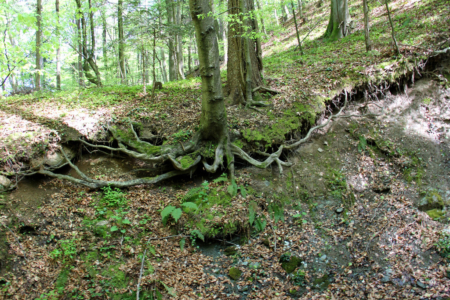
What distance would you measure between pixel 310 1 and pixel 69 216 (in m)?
27.1

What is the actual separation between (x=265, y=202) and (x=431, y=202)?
12.6 ft

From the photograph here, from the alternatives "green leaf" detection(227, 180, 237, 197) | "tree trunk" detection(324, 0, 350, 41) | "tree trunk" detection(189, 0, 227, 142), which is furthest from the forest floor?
"tree trunk" detection(324, 0, 350, 41)

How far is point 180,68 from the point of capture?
13914 millimetres

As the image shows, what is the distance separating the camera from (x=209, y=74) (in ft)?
19.2

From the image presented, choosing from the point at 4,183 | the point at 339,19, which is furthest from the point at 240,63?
the point at 339,19

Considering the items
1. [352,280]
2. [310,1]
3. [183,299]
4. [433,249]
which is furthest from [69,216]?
[310,1]

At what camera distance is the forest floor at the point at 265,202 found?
431 cm

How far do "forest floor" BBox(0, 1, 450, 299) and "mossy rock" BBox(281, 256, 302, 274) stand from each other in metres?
0.03

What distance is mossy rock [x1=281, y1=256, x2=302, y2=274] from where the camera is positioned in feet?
15.4

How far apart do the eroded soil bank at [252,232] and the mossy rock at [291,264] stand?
0.02 metres

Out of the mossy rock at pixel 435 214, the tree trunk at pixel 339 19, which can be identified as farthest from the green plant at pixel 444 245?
the tree trunk at pixel 339 19

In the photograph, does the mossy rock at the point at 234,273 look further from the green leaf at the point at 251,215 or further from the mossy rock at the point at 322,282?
the mossy rock at the point at 322,282

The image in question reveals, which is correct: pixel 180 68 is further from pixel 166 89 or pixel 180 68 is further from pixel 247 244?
pixel 247 244

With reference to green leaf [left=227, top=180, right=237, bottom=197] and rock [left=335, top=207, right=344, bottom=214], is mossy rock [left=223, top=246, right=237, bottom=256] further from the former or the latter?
rock [left=335, top=207, right=344, bottom=214]
